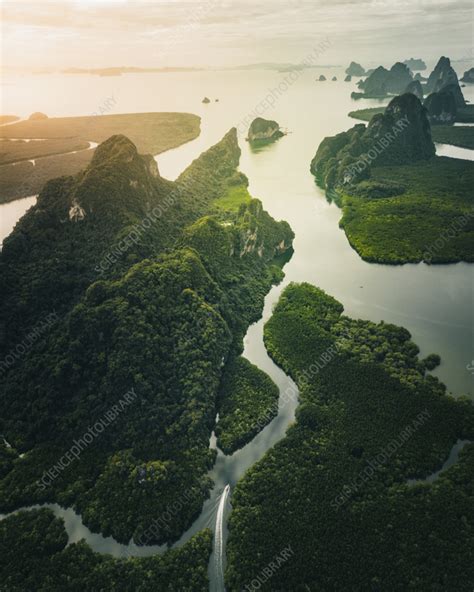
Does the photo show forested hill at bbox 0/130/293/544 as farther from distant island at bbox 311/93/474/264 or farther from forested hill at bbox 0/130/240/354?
distant island at bbox 311/93/474/264

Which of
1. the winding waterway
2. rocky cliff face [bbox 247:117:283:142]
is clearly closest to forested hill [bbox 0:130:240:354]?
the winding waterway

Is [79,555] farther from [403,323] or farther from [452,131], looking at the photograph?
[452,131]

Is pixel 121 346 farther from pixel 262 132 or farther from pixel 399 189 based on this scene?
pixel 262 132

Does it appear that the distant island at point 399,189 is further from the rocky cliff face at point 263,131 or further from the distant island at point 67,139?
the distant island at point 67,139

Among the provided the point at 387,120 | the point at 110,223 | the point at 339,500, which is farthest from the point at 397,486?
the point at 387,120

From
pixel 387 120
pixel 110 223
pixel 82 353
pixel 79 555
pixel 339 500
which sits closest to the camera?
pixel 79 555

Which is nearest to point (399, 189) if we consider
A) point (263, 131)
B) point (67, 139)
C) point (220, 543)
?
point (263, 131)
